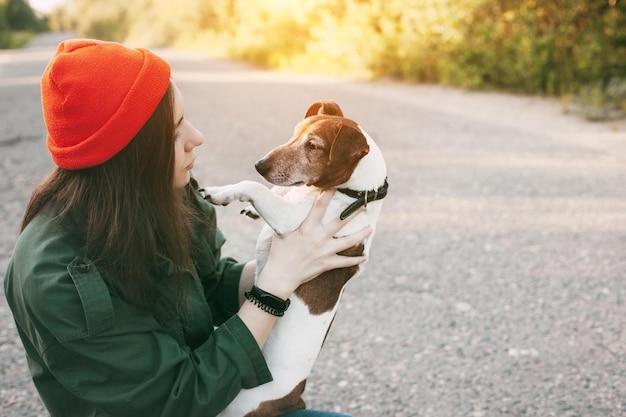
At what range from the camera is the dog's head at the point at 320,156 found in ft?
6.18

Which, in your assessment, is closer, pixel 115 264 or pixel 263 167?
pixel 115 264

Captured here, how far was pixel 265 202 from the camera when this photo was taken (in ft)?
6.09

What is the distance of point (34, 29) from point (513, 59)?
94.3 m

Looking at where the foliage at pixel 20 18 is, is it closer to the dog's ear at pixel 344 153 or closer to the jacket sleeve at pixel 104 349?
the dog's ear at pixel 344 153

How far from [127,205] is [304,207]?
63cm

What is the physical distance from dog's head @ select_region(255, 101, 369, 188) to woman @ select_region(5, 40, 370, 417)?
1.51 ft

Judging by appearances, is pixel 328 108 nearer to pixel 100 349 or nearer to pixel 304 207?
pixel 304 207

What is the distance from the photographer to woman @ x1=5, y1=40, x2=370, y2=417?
133cm

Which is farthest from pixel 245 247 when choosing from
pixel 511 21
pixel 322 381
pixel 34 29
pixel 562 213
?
pixel 34 29

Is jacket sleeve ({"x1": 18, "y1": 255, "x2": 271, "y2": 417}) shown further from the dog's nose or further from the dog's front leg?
the dog's nose

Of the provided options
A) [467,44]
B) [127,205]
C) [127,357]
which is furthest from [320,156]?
[467,44]

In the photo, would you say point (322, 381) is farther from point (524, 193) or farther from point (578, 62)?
point (578, 62)

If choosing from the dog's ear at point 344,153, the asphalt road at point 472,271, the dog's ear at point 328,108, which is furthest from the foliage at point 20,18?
the dog's ear at point 344,153

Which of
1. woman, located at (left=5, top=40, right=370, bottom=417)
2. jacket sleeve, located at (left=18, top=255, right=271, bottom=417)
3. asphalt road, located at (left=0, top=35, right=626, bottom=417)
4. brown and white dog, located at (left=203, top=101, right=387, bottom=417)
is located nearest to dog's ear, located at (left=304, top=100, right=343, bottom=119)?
brown and white dog, located at (left=203, top=101, right=387, bottom=417)
